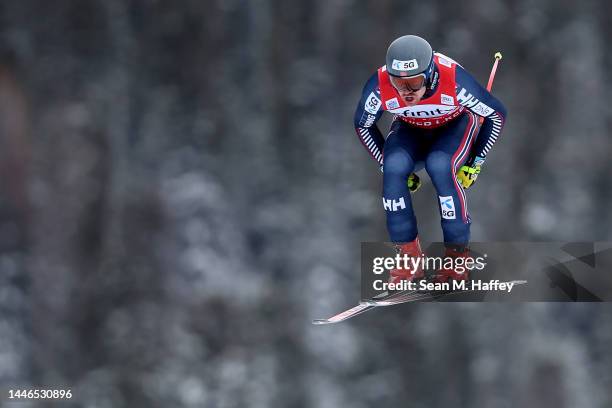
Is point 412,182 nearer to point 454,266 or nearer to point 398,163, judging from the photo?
point 398,163

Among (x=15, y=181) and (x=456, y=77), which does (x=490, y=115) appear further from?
(x=15, y=181)

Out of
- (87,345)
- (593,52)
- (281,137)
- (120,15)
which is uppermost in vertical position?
(120,15)

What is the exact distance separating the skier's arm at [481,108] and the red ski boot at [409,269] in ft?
2.31

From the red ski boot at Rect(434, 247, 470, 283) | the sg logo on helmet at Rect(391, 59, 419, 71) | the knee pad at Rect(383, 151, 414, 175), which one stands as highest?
the sg logo on helmet at Rect(391, 59, 419, 71)

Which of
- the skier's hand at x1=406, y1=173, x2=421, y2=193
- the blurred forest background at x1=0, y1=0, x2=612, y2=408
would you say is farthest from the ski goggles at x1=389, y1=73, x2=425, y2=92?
the blurred forest background at x1=0, y1=0, x2=612, y2=408

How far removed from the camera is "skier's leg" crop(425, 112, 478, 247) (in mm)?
6164

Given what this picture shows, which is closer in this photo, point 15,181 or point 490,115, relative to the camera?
point 490,115

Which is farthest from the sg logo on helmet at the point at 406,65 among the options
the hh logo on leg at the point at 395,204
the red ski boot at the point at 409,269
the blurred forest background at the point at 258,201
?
the blurred forest background at the point at 258,201

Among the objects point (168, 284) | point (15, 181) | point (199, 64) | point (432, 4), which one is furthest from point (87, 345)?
point (432, 4)

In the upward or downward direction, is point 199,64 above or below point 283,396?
above

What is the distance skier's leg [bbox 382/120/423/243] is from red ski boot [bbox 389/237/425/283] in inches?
1.5

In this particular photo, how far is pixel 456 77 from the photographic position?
6.12 meters

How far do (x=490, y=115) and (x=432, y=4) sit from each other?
2318 mm

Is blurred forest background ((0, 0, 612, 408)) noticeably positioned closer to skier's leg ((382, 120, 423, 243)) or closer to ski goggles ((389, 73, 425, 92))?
skier's leg ((382, 120, 423, 243))
